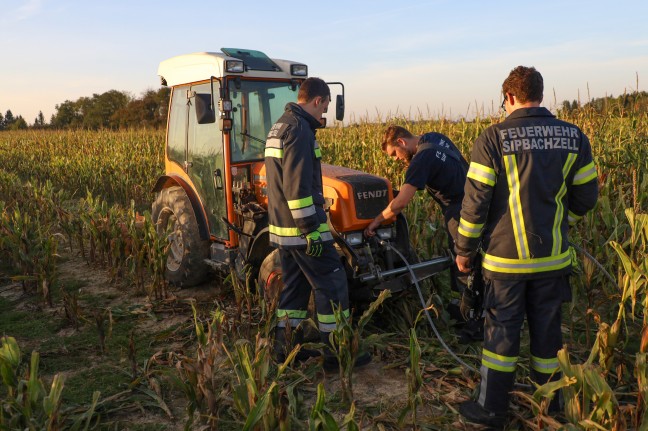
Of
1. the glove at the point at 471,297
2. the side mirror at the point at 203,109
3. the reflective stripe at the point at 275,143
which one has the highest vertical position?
the side mirror at the point at 203,109

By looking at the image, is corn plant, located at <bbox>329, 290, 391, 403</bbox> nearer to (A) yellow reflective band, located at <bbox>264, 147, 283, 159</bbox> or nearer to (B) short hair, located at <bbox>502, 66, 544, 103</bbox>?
(A) yellow reflective band, located at <bbox>264, 147, 283, 159</bbox>

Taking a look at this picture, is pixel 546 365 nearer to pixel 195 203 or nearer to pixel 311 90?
pixel 311 90

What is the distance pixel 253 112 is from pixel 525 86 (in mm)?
2678

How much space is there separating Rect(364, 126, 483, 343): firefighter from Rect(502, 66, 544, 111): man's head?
4.15ft

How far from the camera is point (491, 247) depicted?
2885mm

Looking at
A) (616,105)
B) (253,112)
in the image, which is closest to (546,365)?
(253,112)

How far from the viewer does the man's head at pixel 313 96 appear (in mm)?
3602

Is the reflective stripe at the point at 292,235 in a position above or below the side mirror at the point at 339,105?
below

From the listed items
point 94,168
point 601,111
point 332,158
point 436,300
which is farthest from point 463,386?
point 94,168

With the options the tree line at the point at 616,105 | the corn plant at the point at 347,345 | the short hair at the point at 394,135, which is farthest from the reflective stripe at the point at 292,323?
the tree line at the point at 616,105

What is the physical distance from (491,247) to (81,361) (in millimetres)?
3052

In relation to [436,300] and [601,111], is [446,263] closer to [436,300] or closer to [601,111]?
[436,300]

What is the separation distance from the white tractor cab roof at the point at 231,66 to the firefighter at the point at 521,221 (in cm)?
242

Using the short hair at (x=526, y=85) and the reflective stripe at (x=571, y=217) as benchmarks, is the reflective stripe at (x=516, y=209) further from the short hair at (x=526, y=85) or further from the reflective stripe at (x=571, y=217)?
the reflective stripe at (x=571, y=217)
